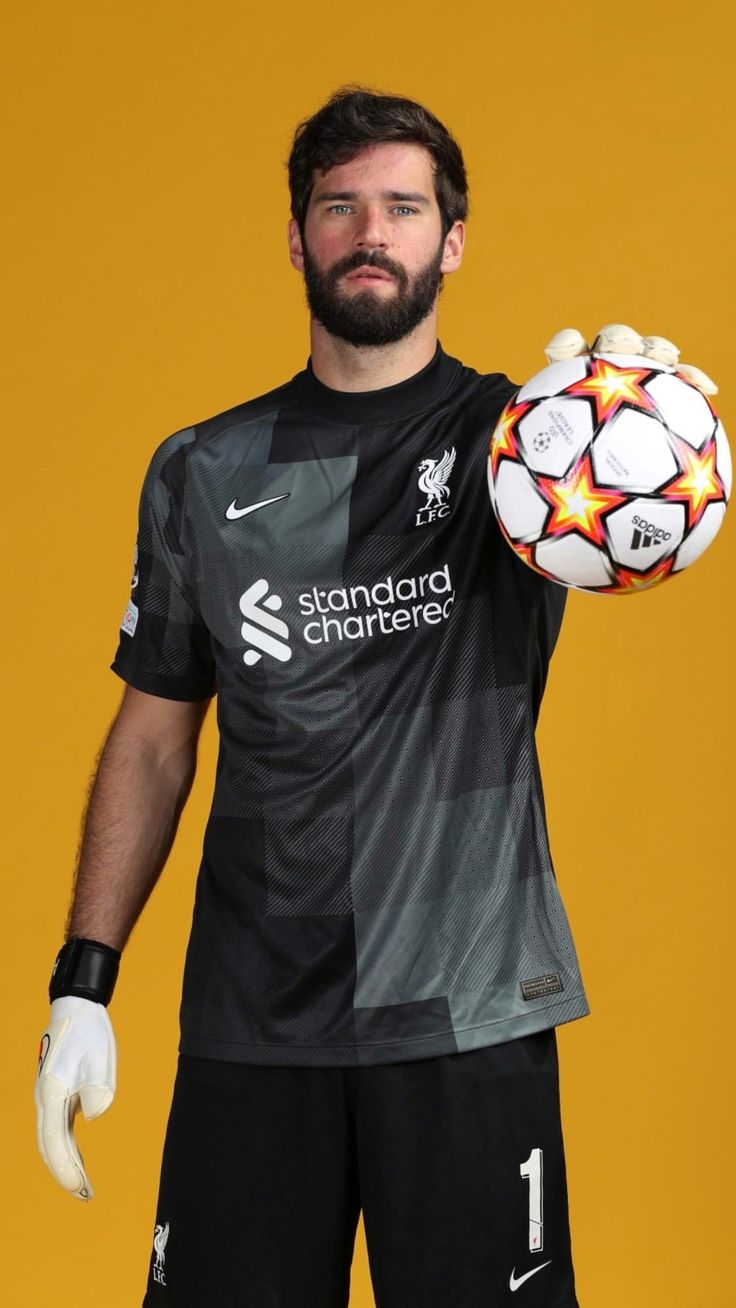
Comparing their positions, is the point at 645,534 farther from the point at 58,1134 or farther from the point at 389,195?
the point at 58,1134

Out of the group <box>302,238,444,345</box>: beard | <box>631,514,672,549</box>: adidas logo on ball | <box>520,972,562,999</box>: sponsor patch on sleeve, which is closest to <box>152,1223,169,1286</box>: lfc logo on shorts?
<box>520,972,562,999</box>: sponsor patch on sleeve

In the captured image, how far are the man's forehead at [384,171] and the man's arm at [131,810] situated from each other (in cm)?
66

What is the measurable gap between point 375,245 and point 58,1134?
1095 mm

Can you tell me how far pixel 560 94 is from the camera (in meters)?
3.32

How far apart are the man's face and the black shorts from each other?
842 millimetres

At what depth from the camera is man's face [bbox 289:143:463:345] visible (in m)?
2.13

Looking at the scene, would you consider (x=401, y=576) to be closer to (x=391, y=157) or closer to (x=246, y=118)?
(x=391, y=157)

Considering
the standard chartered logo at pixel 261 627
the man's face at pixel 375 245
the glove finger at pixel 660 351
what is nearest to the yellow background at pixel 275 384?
the man's face at pixel 375 245

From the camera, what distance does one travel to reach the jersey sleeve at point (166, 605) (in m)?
2.23

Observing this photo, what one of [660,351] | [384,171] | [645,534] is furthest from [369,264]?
[645,534]

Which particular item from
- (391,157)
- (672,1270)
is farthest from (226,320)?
(672,1270)

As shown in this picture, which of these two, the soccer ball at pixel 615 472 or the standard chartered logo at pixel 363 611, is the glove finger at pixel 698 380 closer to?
the soccer ball at pixel 615 472

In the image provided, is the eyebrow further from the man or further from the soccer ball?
the soccer ball

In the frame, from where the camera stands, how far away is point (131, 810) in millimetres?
2303
